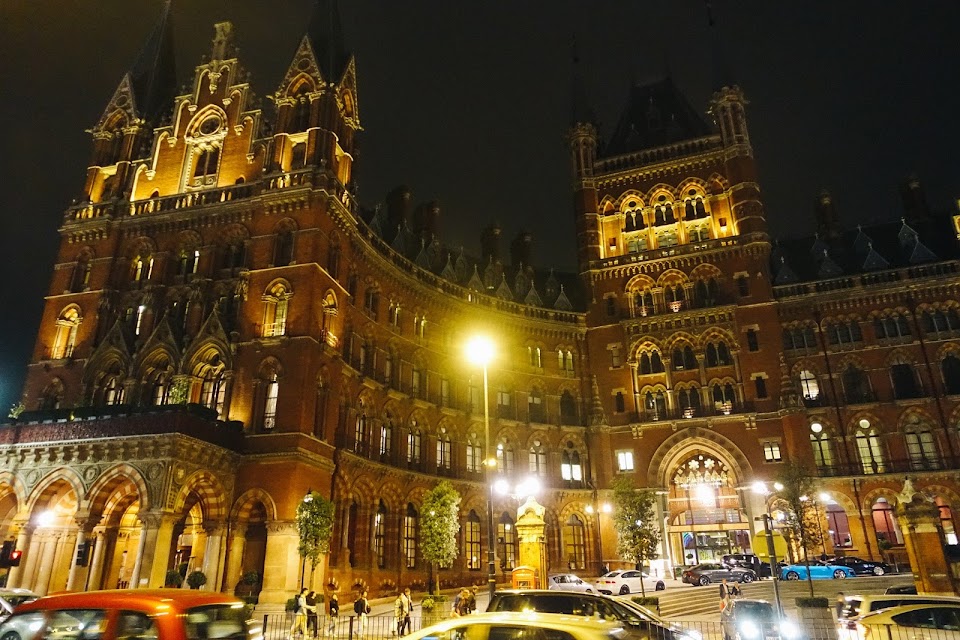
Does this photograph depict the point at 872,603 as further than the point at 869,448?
No

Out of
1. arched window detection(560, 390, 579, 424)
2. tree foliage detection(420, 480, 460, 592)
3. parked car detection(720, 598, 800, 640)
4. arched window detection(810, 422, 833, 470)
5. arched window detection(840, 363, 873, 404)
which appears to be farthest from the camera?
arched window detection(560, 390, 579, 424)

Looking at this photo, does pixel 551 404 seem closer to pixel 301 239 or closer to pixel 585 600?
pixel 301 239

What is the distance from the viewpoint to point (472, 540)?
140 ft

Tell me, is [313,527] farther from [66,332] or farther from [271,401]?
[66,332]

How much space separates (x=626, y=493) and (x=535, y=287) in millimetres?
21230

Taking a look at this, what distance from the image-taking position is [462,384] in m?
46.1

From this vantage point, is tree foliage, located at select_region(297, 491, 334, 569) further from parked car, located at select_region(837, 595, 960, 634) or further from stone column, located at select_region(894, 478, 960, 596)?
stone column, located at select_region(894, 478, 960, 596)

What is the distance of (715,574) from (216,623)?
3137cm

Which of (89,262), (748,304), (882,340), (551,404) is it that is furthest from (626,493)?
(89,262)

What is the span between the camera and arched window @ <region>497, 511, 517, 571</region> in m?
43.3

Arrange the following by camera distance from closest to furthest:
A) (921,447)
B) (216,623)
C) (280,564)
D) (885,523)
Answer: (216,623) → (280,564) → (885,523) → (921,447)

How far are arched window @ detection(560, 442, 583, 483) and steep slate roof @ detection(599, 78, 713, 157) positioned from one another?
26.3 metres

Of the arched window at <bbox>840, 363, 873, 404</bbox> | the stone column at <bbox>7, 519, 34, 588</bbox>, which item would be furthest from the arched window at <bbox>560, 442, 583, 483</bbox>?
the stone column at <bbox>7, 519, 34, 588</bbox>

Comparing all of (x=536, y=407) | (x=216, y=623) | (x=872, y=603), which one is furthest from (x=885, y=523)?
(x=216, y=623)
